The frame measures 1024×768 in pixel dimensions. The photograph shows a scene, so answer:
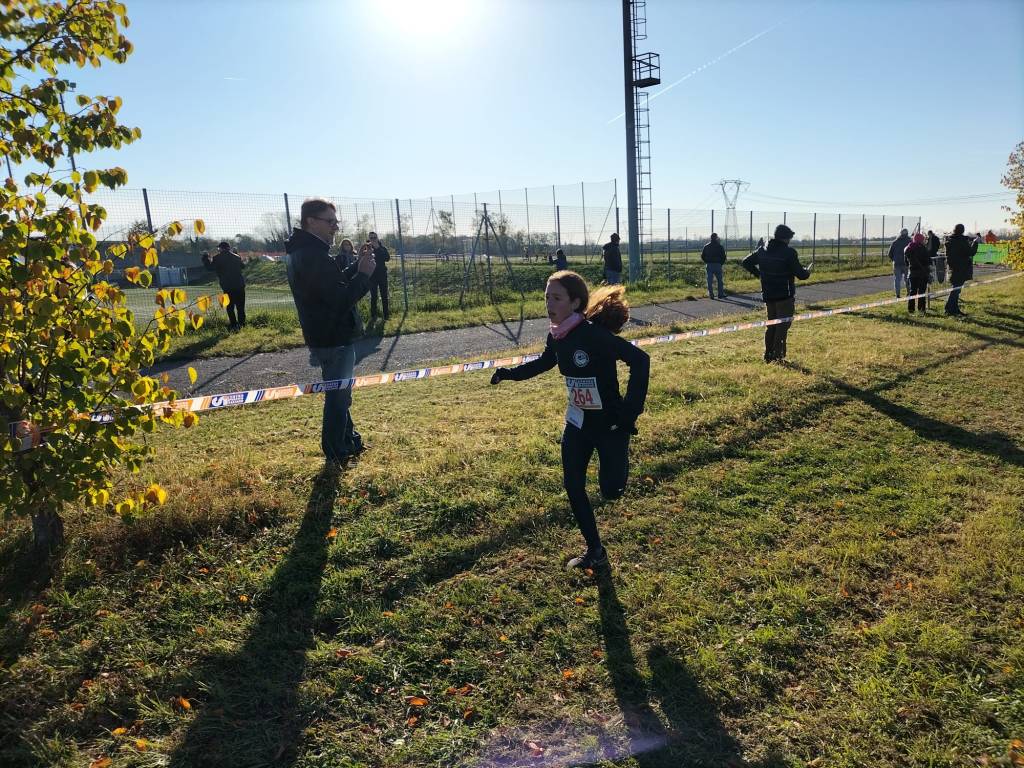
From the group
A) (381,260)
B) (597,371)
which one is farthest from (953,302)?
(597,371)

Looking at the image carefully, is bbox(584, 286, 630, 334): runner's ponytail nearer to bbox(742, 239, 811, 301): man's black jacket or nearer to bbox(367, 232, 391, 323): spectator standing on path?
bbox(742, 239, 811, 301): man's black jacket

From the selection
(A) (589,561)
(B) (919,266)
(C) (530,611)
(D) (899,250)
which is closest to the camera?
(C) (530,611)

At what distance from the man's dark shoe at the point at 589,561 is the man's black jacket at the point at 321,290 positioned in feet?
8.72

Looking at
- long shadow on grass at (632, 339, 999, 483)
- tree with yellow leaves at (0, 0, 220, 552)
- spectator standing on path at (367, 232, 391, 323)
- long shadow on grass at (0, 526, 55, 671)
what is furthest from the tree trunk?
spectator standing on path at (367, 232, 391, 323)

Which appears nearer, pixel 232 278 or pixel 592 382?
pixel 592 382

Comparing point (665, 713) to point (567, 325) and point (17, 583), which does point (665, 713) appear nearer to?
point (567, 325)

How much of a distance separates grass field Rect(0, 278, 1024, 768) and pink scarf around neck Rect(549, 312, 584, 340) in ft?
4.68

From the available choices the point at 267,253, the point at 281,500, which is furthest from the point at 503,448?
the point at 267,253

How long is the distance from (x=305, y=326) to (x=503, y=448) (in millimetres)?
2030

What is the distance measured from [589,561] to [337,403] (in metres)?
2.73

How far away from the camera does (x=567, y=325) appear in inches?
139

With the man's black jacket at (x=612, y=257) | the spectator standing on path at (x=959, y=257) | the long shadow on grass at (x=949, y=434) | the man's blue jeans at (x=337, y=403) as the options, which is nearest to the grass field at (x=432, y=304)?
the man's black jacket at (x=612, y=257)

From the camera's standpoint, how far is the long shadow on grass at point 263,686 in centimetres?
250

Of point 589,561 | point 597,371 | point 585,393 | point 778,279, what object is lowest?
point 589,561
